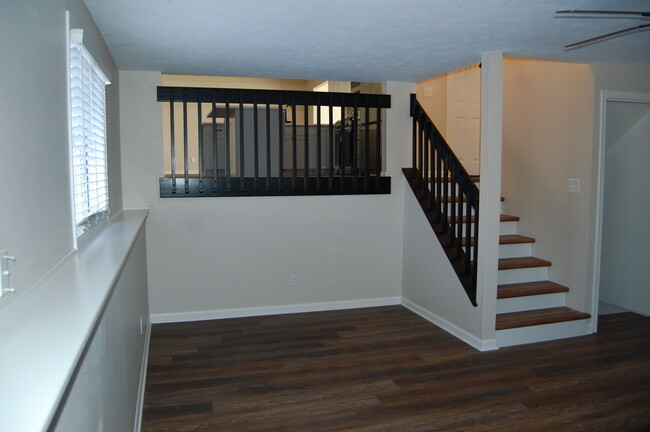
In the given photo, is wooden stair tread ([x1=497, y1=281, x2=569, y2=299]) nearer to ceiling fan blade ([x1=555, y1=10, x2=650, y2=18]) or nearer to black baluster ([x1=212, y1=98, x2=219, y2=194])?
ceiling fan blade ([x1=555, y1=10, x2=650, y2=18])

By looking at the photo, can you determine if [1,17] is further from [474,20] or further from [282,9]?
[474,20]

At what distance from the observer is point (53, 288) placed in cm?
146

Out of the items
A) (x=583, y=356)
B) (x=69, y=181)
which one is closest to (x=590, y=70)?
(x=583, y=356)

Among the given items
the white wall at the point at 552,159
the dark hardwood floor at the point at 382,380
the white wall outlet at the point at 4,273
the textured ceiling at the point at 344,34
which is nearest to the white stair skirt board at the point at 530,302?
the white wall at the point at 552,159

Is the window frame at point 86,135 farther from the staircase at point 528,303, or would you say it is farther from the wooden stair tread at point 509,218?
the wooden stair tread at point 509,218

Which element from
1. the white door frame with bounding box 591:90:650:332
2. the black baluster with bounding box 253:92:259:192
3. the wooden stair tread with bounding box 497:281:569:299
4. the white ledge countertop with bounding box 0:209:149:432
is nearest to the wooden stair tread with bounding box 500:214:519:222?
the wooden stair tread with bounding box 497:281:569:299

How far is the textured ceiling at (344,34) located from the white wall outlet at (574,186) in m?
1.04

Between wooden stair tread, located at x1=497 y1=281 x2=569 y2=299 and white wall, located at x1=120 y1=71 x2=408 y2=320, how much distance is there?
1259 mm

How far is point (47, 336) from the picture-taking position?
3.44 ft

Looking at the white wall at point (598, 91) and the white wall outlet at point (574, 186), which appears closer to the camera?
the white wall at point (598, 91)

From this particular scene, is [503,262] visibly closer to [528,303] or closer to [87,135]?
[528,303]

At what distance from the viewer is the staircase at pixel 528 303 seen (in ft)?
13.4

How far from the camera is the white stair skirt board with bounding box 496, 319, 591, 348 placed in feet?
13.2

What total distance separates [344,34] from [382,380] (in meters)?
2.38
